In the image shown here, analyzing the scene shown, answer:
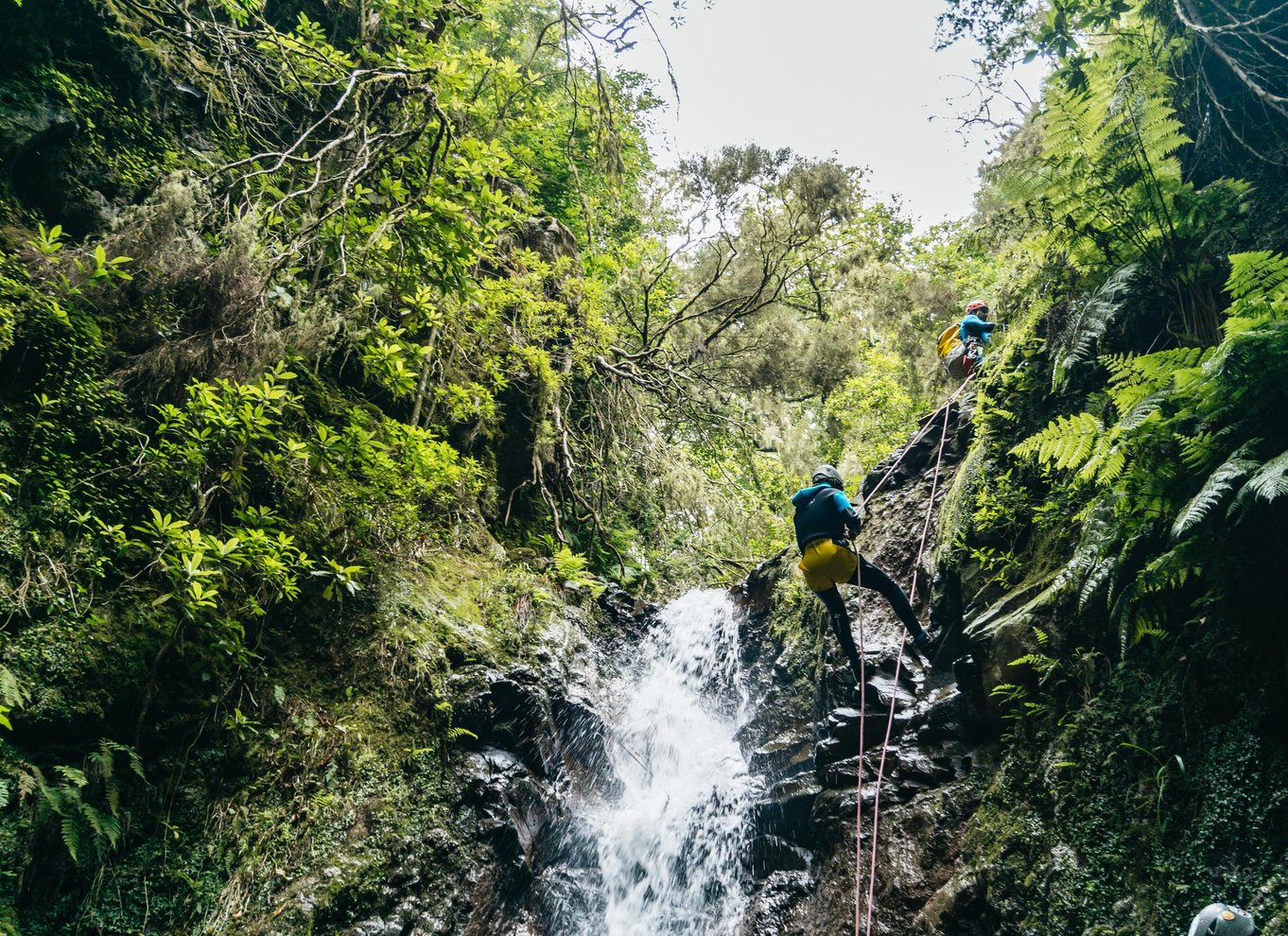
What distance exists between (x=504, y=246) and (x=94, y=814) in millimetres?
7544

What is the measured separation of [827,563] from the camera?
5410 millimetres

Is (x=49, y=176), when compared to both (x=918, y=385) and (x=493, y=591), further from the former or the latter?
(x=918, y=385)

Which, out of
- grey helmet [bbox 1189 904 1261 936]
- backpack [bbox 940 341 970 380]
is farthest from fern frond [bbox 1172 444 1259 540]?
backpack [bbox 940 341 970 380]

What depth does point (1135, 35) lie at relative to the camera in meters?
4.03

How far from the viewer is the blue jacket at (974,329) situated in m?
7.30

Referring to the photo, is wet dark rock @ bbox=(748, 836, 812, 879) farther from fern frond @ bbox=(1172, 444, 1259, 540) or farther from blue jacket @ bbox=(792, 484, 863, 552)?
fern frond @ bbox=(1172, 444, 1259, 540)

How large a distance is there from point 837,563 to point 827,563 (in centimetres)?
8

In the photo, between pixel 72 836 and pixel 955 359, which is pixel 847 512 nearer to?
pixel 955 359

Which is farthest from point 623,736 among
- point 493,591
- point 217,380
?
point 217,380

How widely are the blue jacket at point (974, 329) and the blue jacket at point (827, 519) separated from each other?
3.28 meters

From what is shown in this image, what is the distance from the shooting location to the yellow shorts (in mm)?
5348

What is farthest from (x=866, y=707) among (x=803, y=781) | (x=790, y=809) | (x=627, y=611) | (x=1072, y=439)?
(x=627, y=611)

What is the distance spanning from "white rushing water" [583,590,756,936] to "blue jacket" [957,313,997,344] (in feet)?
15.4

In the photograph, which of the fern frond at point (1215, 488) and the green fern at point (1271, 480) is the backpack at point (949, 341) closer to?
the fern frond at point (1215, 488)
